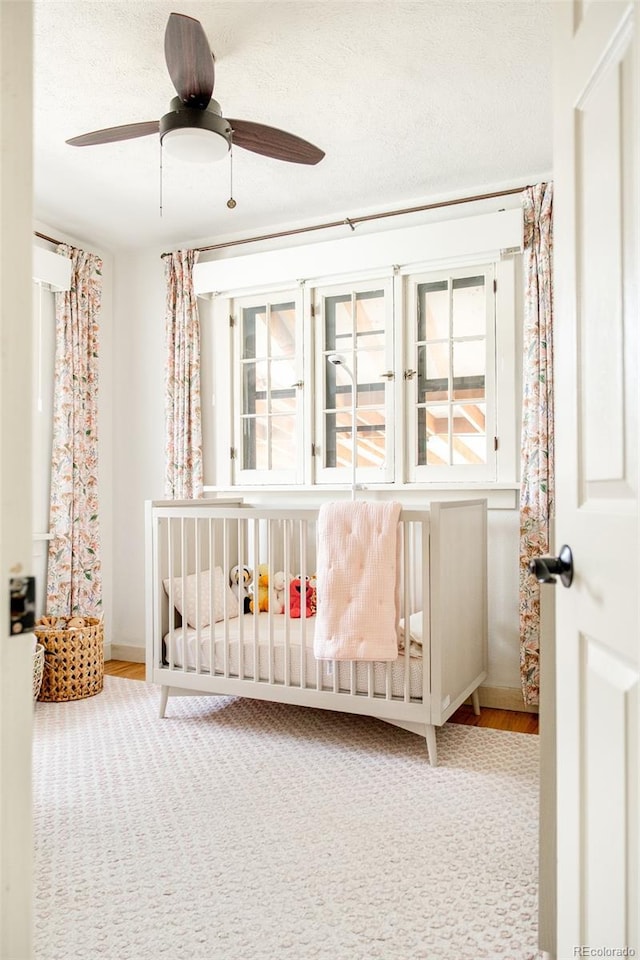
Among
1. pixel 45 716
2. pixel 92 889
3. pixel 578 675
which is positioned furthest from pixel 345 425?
pixel 578 675

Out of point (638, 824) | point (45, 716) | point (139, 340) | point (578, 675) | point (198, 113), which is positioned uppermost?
point (198, 113)

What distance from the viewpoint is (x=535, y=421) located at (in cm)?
296

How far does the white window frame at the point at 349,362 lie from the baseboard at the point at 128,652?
157cm

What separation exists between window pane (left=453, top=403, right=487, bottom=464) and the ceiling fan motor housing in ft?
5.76

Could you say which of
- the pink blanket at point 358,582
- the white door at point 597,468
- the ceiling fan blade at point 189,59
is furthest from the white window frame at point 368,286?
the white door at point 597,468

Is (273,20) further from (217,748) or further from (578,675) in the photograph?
(217,748)

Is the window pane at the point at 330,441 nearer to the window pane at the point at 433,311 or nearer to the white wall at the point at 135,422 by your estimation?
the window pane at the point at 433,311

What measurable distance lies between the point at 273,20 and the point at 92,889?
2.54 metres

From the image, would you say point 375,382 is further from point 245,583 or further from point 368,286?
point 245,583

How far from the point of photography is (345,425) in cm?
358

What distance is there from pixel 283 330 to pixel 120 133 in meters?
1.65

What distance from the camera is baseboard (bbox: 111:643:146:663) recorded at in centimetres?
405

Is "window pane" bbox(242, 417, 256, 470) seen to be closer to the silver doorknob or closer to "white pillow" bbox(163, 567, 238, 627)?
"white pillow" bbox(163, 567, 238, 627)

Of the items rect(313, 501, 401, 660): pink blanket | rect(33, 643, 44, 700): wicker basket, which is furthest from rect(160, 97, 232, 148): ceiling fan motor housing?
rect(33, 643, 44, 700): wicker basket
